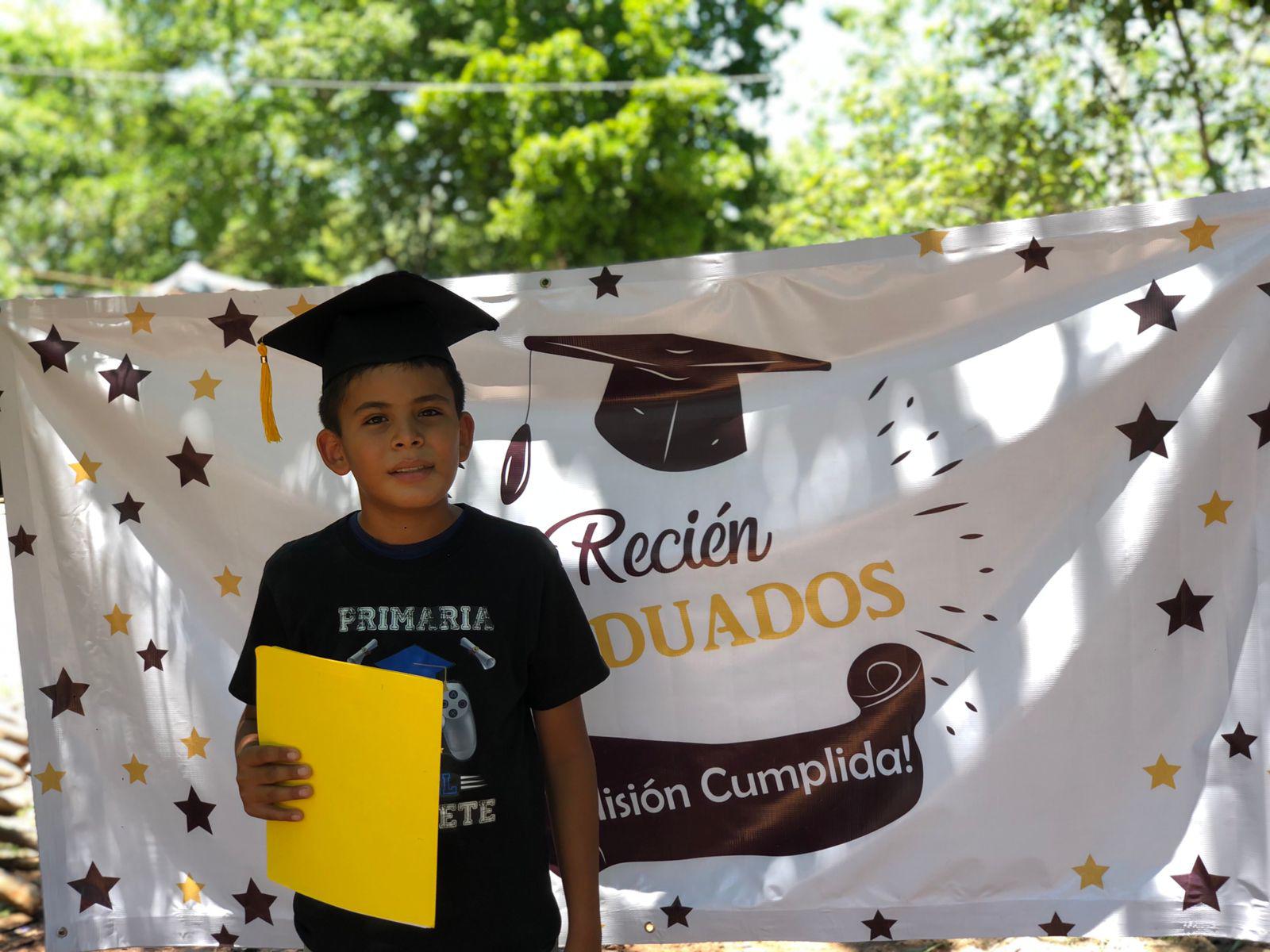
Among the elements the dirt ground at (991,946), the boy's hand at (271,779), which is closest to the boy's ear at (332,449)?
the boy's hand at (271,779)

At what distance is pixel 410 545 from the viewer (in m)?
2.21

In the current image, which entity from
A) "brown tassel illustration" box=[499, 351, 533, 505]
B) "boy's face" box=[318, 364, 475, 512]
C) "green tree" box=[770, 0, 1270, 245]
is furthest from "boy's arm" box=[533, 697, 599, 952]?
"green tree" box=[770, 0, 1270, 245]

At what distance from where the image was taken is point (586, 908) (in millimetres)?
2170

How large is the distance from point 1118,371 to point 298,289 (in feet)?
6.77

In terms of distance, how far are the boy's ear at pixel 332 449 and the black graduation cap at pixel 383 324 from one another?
110mm

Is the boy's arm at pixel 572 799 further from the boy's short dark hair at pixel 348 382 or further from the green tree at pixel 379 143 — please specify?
the green tree at pixel 379 143

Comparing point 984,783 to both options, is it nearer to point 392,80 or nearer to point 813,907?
point 813,907

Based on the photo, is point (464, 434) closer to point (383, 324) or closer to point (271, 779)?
point (383, 324)

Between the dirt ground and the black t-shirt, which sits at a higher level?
the black t-shirt

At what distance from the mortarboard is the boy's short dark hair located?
761 mm

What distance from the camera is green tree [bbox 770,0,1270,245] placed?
8.93 meters

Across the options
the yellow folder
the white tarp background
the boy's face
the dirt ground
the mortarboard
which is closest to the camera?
the yellow folder

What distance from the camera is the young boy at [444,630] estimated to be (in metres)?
2.13

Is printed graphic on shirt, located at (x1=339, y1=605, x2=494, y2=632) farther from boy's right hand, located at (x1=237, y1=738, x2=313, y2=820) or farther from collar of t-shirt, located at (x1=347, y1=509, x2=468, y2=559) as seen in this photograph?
boy's right hand, located at (x1=237, y1=738, x2=313, y2=820)
